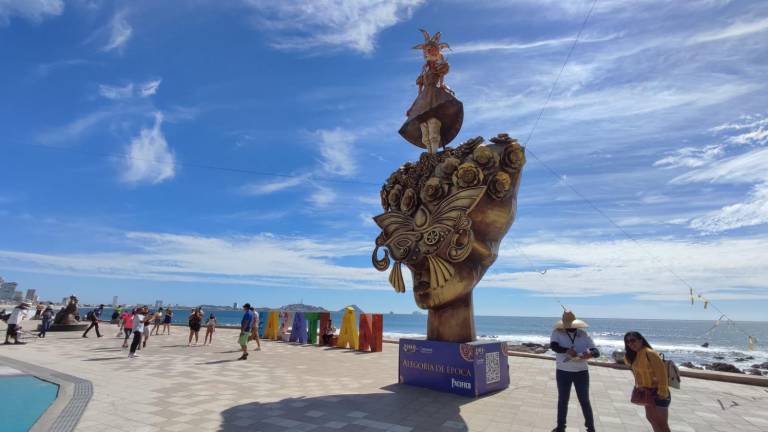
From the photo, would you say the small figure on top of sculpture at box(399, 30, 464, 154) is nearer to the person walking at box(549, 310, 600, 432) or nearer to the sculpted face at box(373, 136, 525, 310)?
the sculpted face at box(373, 136, 525, 310)

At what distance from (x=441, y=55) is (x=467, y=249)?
6.79 meters

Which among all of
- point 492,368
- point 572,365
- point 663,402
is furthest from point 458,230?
point 663,402

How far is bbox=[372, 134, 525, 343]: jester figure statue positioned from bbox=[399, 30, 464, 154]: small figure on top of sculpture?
1883mm

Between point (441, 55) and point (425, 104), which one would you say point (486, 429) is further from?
point (441, 55)

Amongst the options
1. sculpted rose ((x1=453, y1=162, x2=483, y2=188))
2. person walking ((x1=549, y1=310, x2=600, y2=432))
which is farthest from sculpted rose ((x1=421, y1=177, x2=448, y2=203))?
person walking ((x1=549, y1=310, x2=600, y2=432))

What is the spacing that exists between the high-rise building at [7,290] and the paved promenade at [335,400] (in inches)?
8984

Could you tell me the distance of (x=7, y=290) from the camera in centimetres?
17800

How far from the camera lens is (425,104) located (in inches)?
463

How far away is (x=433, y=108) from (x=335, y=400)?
330 inches

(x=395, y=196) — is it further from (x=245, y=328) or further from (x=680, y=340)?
(x=680, y=340)

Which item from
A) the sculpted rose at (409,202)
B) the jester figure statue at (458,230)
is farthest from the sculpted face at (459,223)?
the sculpted rose at (409,202)

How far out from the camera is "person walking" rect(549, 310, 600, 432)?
5562mm

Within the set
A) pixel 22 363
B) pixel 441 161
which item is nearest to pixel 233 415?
pixel 441 161

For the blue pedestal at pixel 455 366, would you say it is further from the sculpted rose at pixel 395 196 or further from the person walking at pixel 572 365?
the sculpted rose at pixel 395 196
